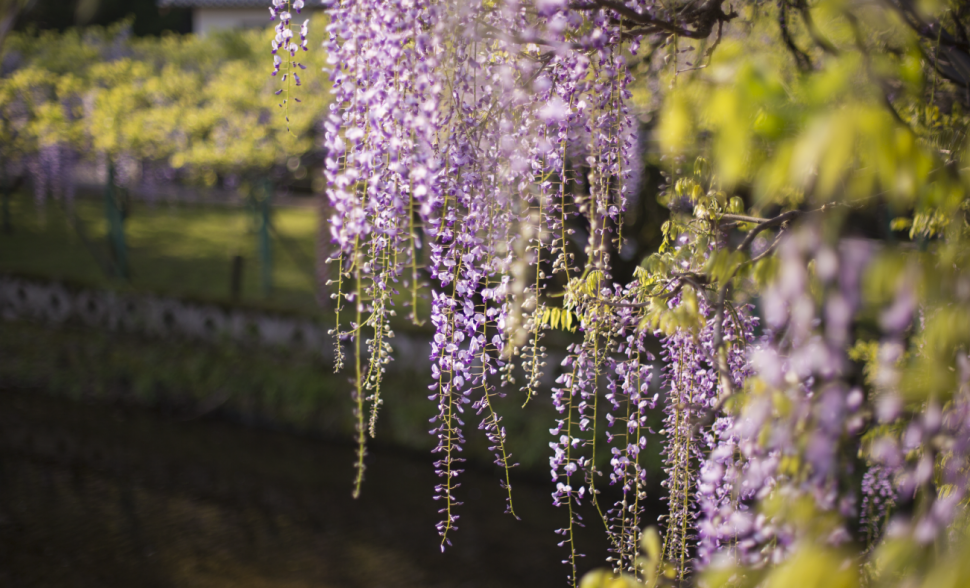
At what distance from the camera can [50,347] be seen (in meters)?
6.60

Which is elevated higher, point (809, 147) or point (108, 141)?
point (809, 147)

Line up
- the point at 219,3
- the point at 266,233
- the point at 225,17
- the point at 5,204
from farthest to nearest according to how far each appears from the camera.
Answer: the point at 225,17 < the point at 219,3 < the point at 5,204 < the point at 266,233

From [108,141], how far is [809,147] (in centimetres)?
739

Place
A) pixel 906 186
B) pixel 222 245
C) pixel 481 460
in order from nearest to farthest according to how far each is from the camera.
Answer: pixel 906 186 < pixel 481 460 < pixel 222 245

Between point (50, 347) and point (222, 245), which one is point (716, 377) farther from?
point (222, 245)

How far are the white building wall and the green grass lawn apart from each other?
6145 mm

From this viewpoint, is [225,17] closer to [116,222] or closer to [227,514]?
[116,222]

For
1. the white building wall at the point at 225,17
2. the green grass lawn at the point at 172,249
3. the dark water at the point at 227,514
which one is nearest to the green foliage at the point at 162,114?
the green grass lawn at the point at 172,249

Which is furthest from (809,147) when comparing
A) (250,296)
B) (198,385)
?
(250,296)

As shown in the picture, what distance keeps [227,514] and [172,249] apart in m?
5.16

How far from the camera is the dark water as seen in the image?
427cm

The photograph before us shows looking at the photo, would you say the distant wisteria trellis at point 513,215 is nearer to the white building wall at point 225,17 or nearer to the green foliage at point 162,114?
the green foliage at point 162,114

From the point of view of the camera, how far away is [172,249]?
9.05 meters

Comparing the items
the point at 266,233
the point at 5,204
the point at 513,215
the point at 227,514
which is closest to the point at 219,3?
the point at 5,204
